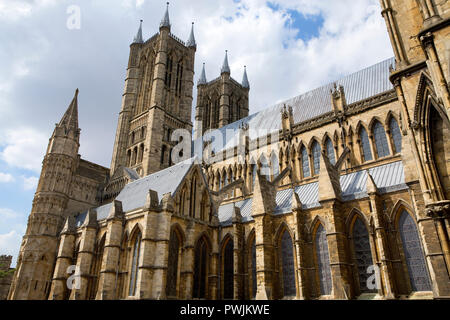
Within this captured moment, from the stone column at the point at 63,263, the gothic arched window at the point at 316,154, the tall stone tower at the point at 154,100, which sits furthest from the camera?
the tall stone tower at the point at 154,100

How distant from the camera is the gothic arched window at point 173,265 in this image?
18688 mm

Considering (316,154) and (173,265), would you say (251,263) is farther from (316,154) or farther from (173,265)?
(316,154)

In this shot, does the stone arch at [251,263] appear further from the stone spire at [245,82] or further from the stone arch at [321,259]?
the stone spire at [245,82]

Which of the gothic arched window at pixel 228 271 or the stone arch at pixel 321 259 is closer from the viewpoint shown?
the stone arch at pixel 321 259

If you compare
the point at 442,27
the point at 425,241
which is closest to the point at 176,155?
the point at 425,241

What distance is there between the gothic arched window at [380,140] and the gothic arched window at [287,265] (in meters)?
8.58

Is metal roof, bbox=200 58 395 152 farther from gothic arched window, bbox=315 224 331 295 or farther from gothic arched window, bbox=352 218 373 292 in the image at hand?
gothic arched window, bbox=315 224 331 295

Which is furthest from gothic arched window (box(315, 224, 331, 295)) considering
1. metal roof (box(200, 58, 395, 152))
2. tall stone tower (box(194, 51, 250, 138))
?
tall stone tower (box(194, 51, 250, 138))

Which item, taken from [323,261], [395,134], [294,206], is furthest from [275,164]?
[323,261]

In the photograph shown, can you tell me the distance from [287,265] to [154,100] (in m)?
28.3

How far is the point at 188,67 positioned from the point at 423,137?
132 ft

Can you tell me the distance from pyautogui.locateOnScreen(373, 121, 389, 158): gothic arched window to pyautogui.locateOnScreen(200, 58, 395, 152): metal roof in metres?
2.79

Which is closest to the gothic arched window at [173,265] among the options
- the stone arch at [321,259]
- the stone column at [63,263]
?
the stone arch at [321,259]
